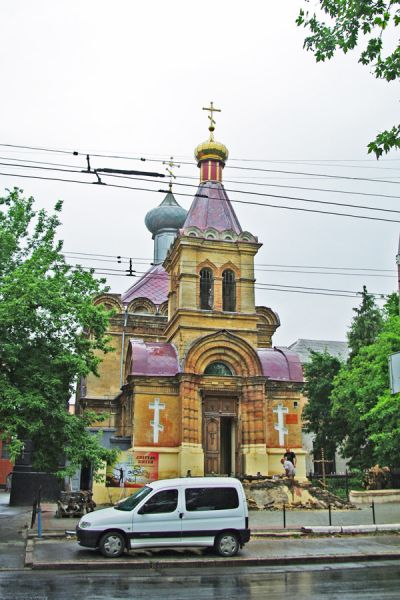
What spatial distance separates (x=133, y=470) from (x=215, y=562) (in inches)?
438

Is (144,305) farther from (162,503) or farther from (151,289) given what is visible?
(162,503)

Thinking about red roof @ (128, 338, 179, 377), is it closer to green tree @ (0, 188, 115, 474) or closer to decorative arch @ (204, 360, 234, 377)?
decorative arch @ (204, 360, 234, 377)

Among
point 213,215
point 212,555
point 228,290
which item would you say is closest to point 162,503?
point 212,555

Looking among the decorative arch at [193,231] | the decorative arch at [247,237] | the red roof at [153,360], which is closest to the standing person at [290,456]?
the red roof at [153,360]

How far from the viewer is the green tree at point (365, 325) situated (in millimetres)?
36281

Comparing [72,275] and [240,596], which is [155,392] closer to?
[72,275]

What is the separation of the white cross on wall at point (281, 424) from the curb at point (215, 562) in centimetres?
1220

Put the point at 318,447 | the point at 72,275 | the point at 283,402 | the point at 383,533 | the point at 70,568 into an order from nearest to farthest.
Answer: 1. the point at 70,568
2. the point at 383,533
3. the point at 72,275
4. the point at 283,402
5. the point at 318,447

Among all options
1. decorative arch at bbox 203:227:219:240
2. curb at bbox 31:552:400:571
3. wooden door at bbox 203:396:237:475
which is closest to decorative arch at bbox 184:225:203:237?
decorative arch at bbox 203:227:219:240

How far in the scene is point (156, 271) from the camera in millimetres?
38969

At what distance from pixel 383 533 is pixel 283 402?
32.5 feet

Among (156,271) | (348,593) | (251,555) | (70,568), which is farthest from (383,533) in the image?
(156,271)

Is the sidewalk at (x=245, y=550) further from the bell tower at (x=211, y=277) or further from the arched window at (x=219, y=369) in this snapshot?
the bell tower at (x=211, y=277)

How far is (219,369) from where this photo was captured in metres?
26.0
